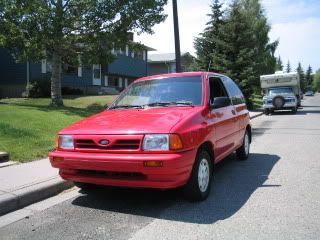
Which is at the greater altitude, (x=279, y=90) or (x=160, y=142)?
(x=279, y=90)

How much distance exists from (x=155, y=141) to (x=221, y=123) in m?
1.90

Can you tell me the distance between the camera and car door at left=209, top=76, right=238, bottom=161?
6505 mm

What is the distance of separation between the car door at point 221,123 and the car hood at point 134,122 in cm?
60

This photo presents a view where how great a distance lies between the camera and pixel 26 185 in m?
6.32

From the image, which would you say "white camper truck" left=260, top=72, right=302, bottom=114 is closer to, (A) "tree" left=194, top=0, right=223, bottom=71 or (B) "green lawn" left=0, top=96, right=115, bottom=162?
(A) "tree" left=194, top=0, right=223, bottom=71

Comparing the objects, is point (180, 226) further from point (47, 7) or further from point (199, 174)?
point (47, 7)

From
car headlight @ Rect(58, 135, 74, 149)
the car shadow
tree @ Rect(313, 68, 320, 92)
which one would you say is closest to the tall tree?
tree @ Rect(313, 68, 320, 92)

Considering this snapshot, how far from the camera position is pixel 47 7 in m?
18.7

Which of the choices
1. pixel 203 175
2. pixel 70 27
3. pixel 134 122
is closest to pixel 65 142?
pixel 134 122

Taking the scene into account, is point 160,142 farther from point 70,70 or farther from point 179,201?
point 70,70

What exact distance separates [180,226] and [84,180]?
4.85 ft

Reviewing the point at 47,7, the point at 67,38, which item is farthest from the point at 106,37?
the point at 47,7

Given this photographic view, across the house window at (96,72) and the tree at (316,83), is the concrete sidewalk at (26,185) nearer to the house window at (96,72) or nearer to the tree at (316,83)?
the house window at (96,72)

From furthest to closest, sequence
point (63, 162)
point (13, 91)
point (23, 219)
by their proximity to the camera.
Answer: point (13, 91) < point (63, 162) < point (23, 219)
